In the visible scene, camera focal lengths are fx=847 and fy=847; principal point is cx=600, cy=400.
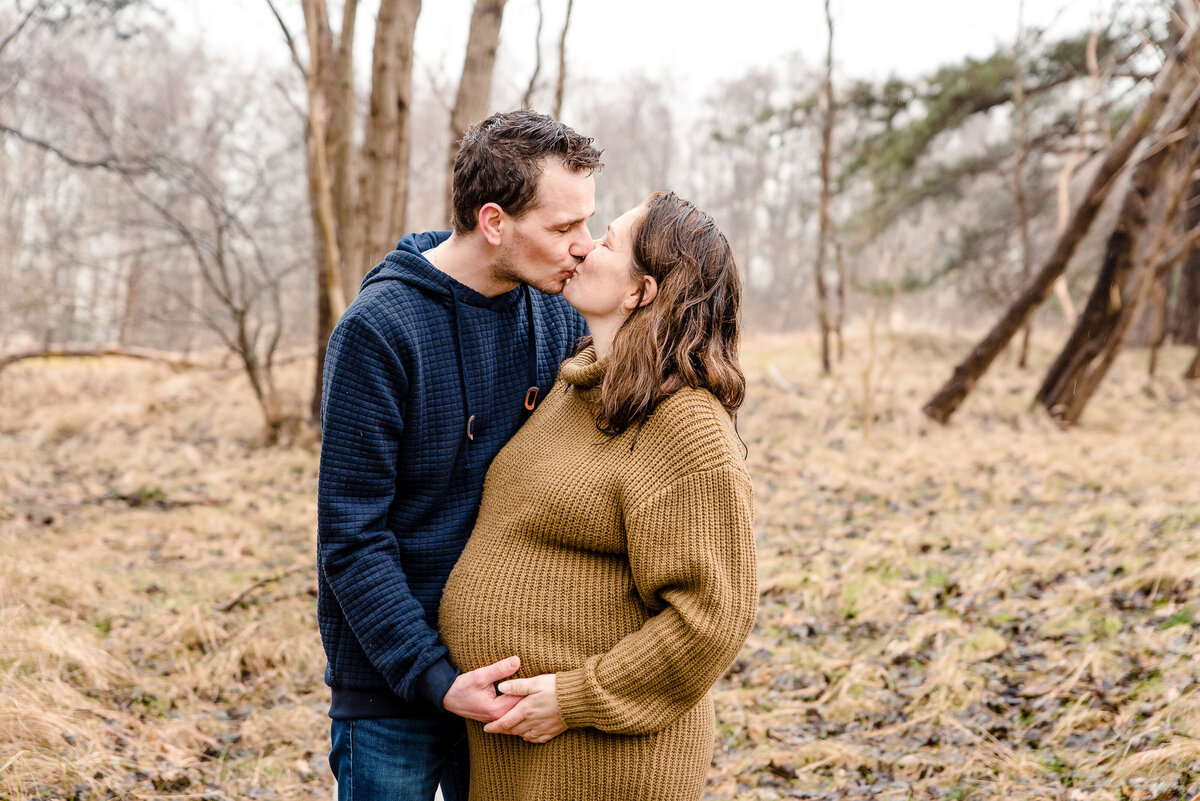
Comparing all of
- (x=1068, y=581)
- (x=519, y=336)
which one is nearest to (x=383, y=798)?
(x=519, y=336)

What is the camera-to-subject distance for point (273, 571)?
577 cm

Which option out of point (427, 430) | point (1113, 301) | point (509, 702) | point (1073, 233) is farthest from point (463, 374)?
point (1113, 301)

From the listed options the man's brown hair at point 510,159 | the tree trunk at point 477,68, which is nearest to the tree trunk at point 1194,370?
the tree trunk at point 477,68

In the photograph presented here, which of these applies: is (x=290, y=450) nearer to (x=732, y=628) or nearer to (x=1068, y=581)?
(x=1068, y=581)

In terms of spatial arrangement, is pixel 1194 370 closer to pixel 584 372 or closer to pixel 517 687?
pixel 584 372

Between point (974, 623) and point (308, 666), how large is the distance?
3.69 meters

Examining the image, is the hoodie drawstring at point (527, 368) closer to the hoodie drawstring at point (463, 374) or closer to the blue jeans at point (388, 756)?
the hoodie drawstring at point (463, 374)

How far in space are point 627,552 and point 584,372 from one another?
422mm

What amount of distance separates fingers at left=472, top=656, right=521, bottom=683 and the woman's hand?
19 mm

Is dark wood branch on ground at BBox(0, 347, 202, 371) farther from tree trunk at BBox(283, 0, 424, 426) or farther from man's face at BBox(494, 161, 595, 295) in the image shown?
man's face at BBox(494, 161, 595, 295)

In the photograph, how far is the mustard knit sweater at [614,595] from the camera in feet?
5.49

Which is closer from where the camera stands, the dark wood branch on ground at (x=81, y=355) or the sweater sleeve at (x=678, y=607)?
the sweater sleeve at (x=678, y=607)

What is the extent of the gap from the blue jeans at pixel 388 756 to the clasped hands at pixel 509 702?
22 cm

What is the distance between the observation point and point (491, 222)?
2004mm
